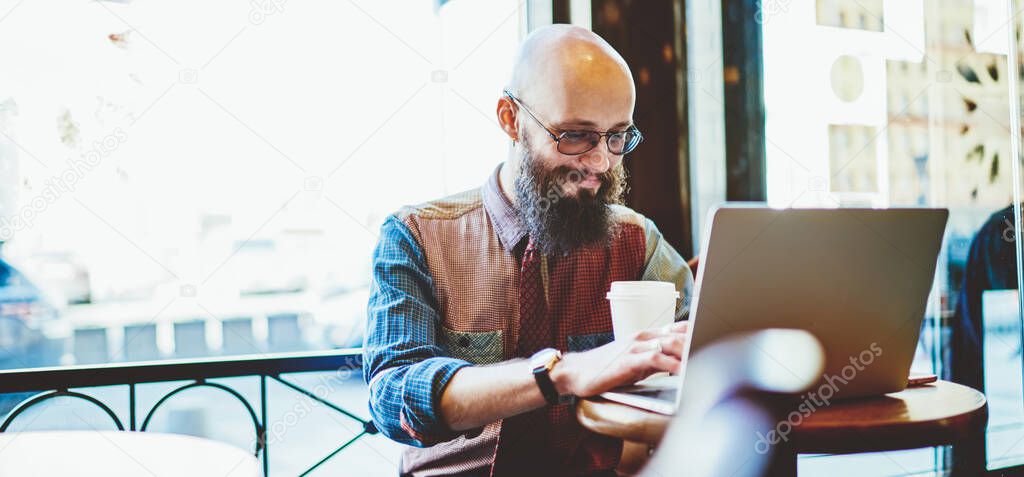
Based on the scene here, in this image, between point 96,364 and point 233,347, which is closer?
point 96,364

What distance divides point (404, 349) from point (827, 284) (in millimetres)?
679

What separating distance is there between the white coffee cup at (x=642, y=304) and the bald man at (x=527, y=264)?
0.90ft

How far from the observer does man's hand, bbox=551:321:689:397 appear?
0.89m

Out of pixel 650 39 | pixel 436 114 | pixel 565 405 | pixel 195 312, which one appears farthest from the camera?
pixel 650 39

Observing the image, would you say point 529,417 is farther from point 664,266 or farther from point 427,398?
point 664,266

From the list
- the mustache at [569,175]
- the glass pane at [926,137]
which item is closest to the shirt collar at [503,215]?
the mustache at [569,175]

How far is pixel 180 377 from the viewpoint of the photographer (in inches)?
65.2

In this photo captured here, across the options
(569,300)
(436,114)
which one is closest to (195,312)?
(436,114)

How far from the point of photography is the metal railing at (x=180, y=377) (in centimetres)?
158

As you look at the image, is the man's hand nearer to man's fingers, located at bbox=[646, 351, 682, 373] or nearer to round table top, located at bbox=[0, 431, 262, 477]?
man's fingers, located at bbox=[646, 351, 682, 373]

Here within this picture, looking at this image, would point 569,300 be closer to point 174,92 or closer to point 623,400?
point 623,400

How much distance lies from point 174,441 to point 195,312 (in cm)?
117

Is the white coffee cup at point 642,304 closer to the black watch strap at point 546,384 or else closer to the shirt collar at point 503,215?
the black watch strap at point 546,384

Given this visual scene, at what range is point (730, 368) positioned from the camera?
2.82ft
